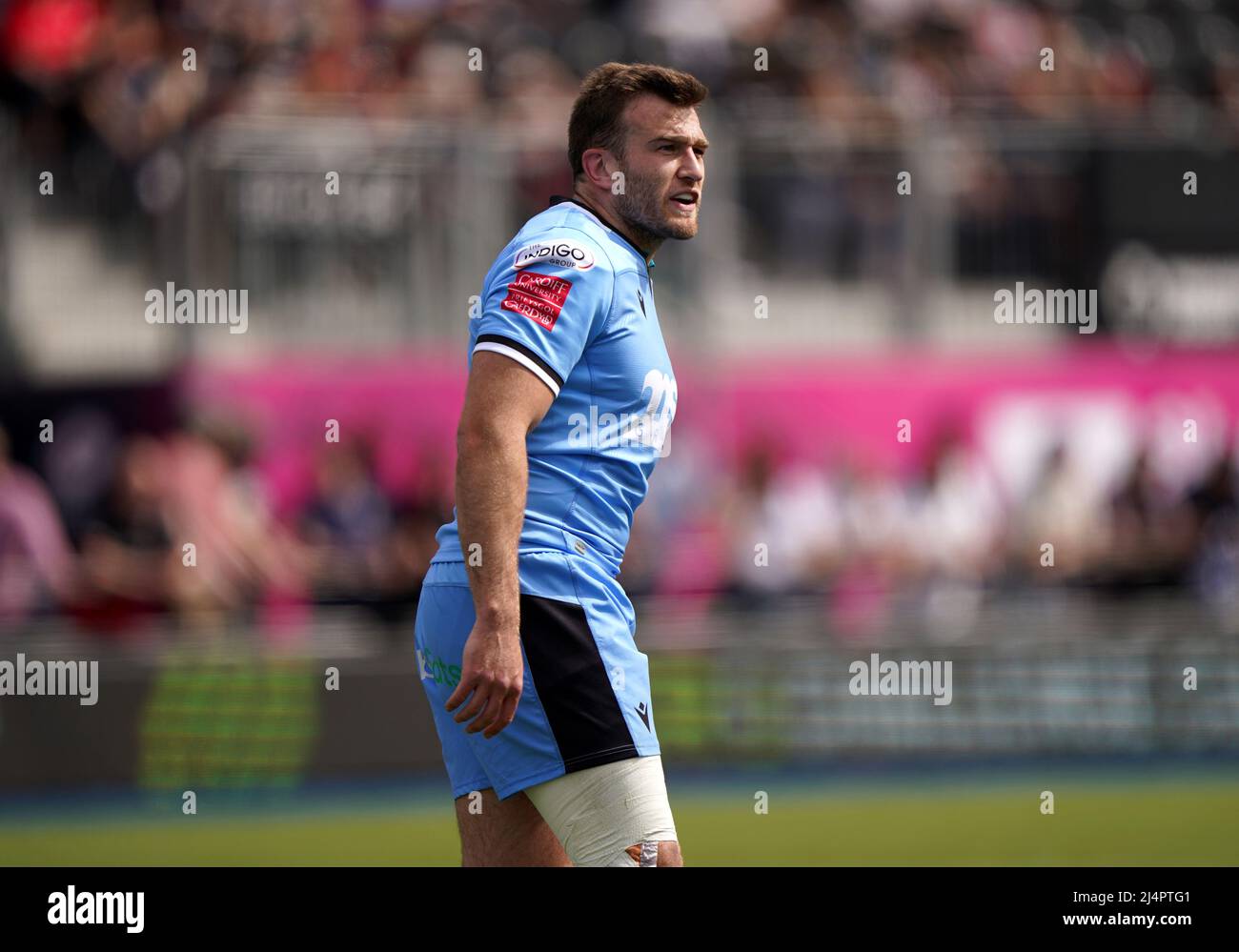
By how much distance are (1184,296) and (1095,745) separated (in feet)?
12.6

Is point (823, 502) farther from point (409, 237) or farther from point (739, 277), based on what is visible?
point (409, 237)

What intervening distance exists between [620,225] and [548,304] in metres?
0.46

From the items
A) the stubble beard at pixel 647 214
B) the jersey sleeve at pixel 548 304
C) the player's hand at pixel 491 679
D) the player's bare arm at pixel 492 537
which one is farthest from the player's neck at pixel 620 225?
the player's hand at pixel 491 679

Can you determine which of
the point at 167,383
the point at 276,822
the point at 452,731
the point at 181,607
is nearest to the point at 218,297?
the point at 167,383

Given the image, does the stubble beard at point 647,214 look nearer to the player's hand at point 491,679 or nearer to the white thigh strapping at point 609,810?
the player's hand at point 491,679

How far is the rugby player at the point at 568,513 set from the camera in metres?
4.27

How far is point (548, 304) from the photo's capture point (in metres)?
4.41

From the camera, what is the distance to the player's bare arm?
13.8 ft

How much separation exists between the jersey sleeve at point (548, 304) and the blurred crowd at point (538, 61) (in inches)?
341

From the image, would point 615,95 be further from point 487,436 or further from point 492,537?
point 492,537

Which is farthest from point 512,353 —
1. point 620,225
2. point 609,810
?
point 609,810

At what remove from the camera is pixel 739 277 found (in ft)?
45.6

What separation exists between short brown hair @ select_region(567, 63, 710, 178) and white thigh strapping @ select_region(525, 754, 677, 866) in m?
1.53
